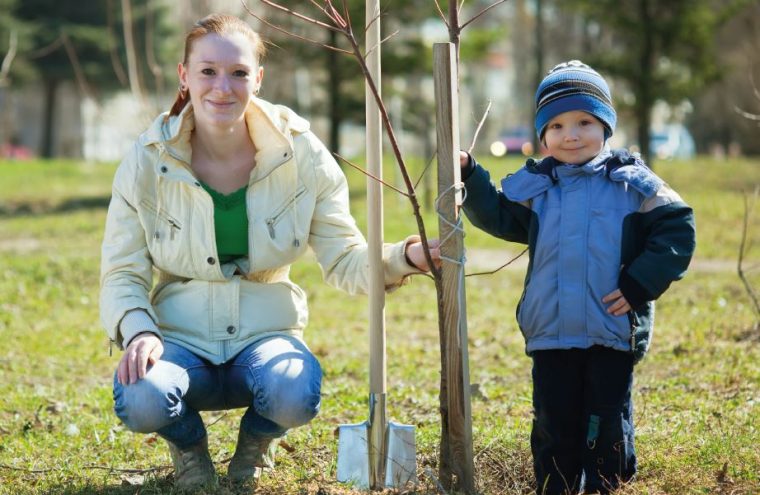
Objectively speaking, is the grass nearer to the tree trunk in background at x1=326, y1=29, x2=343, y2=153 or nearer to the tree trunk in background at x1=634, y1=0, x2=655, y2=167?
the tree trunk in background at x1=634, y1=0, x2=655, y2=167

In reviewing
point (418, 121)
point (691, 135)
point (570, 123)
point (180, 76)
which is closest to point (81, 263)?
point (180, 76)

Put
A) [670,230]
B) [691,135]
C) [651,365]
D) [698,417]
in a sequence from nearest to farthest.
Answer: [670,230]
[698,417]
[651,365]
[691,135]

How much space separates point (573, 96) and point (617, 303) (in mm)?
623

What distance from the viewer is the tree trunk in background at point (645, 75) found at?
18.0 m

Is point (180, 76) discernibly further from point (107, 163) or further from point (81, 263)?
point (107, 163)

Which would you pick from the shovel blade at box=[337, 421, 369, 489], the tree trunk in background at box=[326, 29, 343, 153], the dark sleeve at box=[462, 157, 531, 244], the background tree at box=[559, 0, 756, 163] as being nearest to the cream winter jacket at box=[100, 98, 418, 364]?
the dark sleeve at box=[462, 157, 531, 244]

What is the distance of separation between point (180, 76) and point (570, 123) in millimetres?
1294

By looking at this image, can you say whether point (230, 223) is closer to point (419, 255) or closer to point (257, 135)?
point (257, 135)

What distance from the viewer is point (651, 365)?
225 inches

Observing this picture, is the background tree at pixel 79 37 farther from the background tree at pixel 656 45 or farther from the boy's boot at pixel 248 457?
the boy's boot at pixel 248 457

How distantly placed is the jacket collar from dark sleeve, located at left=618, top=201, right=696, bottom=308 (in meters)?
1.17

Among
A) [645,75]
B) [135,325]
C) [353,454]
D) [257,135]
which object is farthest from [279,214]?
[645,75]

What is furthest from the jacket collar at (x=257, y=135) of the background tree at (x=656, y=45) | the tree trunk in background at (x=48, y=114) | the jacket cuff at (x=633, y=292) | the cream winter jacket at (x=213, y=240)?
the tree trunk in background at (x=48, y=114)

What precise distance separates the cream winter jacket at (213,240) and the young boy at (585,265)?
1.52 feet
